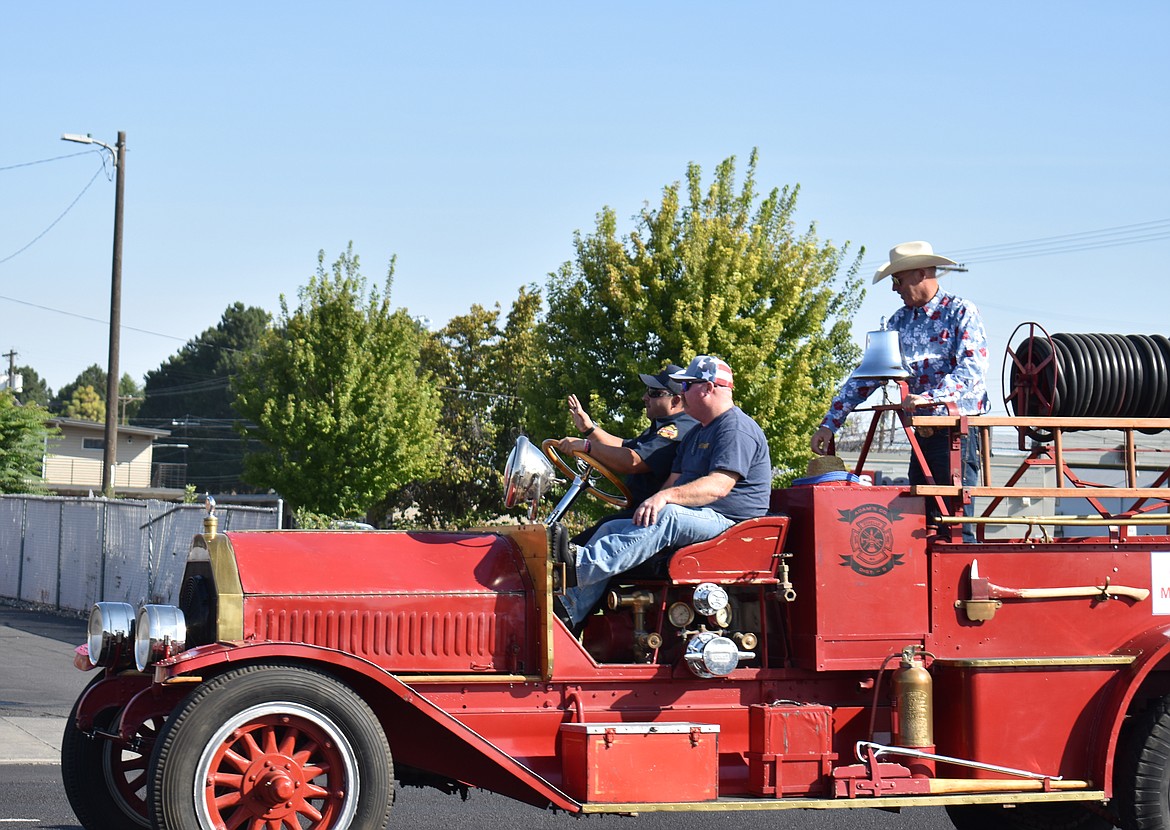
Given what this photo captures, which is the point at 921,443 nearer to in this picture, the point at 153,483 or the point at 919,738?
the point at 919,738

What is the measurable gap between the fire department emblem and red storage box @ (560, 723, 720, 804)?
0.99m

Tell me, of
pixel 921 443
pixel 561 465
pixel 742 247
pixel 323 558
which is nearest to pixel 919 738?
pixel 921 443

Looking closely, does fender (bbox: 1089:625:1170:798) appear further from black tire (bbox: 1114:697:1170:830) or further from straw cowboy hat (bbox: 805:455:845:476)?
straw cowboy hat (bbox: 805:455:845:476)

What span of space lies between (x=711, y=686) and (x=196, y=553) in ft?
7.62

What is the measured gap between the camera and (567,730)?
18.7 feet

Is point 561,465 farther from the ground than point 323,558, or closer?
farther from the ground

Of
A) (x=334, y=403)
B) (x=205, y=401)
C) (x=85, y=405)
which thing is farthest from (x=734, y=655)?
(x=85, y=405)

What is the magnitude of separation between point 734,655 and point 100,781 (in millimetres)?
2834

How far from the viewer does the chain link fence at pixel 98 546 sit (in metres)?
17.9

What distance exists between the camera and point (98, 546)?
2070 centimetres

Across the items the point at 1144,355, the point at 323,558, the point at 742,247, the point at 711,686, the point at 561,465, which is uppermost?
the point at 742,247

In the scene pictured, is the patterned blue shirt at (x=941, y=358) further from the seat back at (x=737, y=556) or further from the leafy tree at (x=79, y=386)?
the leafy tree at (x=79, y=386)

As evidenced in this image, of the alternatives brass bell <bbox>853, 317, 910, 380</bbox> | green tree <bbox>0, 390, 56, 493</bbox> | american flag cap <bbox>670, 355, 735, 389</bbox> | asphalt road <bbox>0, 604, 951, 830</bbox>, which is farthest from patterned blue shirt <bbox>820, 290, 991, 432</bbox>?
green tree <bbox>0, 390, 56, 493</bbox>

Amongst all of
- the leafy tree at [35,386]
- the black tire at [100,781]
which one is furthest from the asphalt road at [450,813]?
the leafy tree at [35,386]
